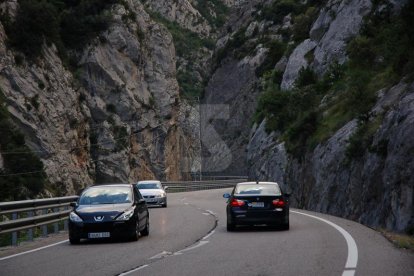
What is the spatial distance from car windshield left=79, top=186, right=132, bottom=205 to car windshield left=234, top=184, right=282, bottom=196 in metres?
3.55

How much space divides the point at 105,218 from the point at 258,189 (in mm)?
5325

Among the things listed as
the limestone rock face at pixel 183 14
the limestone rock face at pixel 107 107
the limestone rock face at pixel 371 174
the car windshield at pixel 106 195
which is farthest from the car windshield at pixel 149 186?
the limestone rock face at pixel 183 14

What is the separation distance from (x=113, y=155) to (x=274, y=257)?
6025 centimetres

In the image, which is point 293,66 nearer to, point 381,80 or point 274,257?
point 381,80

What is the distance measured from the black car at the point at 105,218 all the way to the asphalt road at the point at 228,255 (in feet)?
0.90

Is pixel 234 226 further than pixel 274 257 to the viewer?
Yes

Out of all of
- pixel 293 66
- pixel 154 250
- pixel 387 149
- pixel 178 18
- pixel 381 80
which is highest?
pixel 178 18

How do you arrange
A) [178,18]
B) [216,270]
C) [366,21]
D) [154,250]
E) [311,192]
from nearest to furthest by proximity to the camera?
[216,270] → [154,250] → [311,192] → [366,21] → [178,18]

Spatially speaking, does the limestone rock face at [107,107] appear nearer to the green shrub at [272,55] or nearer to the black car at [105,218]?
the green shrub at [272,55]

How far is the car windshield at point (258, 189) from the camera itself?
19.9 metres

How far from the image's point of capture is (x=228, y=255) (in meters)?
13.2

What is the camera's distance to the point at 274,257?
496 inches

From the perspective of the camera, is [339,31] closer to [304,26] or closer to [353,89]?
[304,26]

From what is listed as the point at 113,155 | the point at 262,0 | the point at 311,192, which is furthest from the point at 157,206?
the point at 262,0
